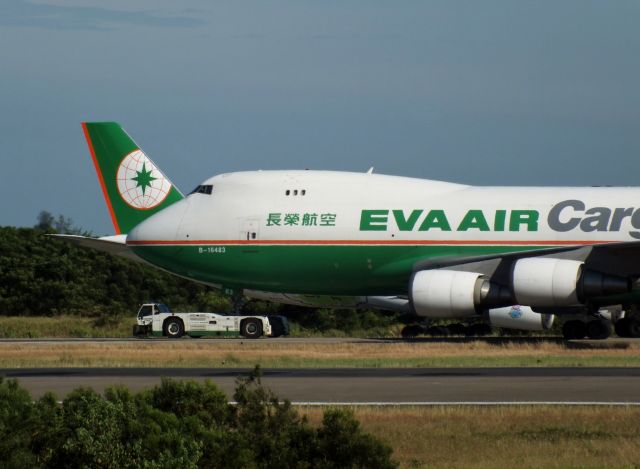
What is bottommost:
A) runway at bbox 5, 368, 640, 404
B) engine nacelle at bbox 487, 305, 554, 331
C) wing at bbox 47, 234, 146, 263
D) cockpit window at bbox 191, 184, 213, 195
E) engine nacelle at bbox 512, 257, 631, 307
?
runway at bbox 5, 368, 640, 404

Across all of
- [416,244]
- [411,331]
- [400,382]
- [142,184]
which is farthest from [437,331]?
[400,382]

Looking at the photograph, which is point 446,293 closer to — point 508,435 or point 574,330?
point 574,330

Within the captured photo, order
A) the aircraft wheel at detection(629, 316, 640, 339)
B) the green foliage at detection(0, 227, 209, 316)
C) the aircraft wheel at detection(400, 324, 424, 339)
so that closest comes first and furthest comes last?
the aircraft wheel at detection(629, 316, 640, 339)
the aircraft wheel at detection(400, 324, 424, 339)
the green foliage at detection(0, 227, 209, 316)

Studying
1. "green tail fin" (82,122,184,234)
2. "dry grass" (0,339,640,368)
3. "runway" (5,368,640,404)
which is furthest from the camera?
"green tail fin" (82,122,184,234)

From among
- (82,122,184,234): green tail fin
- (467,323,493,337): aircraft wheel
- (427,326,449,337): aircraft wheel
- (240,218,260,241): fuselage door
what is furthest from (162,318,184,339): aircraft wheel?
(467,323,493,337): aircraft wheel

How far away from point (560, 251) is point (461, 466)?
2546 cm

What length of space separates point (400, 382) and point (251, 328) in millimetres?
24819

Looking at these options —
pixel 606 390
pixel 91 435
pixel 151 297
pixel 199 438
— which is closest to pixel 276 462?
pixel 199 438

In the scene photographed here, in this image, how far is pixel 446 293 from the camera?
1545 inches

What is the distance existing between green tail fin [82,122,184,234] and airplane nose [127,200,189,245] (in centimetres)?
533

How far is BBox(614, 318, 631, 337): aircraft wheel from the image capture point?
43844mm

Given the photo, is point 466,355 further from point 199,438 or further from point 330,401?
point 199,438

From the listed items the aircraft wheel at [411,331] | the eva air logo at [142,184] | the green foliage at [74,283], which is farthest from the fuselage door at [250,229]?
the green foliage at [74,283]

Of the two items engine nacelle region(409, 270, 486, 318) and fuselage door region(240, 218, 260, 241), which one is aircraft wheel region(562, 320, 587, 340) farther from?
fuselage door region(240, 218, 260, 241)
